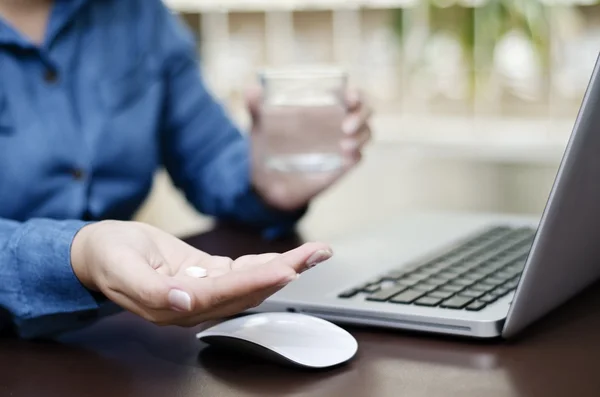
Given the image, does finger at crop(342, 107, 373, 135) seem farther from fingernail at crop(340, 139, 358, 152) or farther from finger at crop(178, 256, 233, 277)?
finger at crop(178, 256, 233, 277)

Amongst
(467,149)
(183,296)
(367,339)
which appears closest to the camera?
(183,296)

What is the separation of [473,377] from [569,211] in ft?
0.43

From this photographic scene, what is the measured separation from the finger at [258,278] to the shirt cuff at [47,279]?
0.19 meters

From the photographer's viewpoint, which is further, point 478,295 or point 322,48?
point 322,48

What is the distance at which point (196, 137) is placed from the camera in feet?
4.34

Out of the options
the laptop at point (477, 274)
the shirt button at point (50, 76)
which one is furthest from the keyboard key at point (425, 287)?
the shirt button at point (50, 76)

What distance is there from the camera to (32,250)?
72 cm

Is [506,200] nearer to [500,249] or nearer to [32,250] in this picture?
[500,249]

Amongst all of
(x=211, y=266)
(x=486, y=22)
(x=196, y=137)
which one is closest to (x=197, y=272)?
(x=211, y=266)

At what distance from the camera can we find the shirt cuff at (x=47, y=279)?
0.70 metres

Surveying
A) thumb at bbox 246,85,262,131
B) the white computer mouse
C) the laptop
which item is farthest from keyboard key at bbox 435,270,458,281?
thumb at bbox 246,85,262,131

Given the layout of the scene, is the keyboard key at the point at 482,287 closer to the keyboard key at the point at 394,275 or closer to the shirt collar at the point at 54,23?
the keyboard key at the point at 394,275

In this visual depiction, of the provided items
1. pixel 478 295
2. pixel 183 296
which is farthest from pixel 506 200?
pixel 183 296

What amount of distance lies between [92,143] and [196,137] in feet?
0.72
